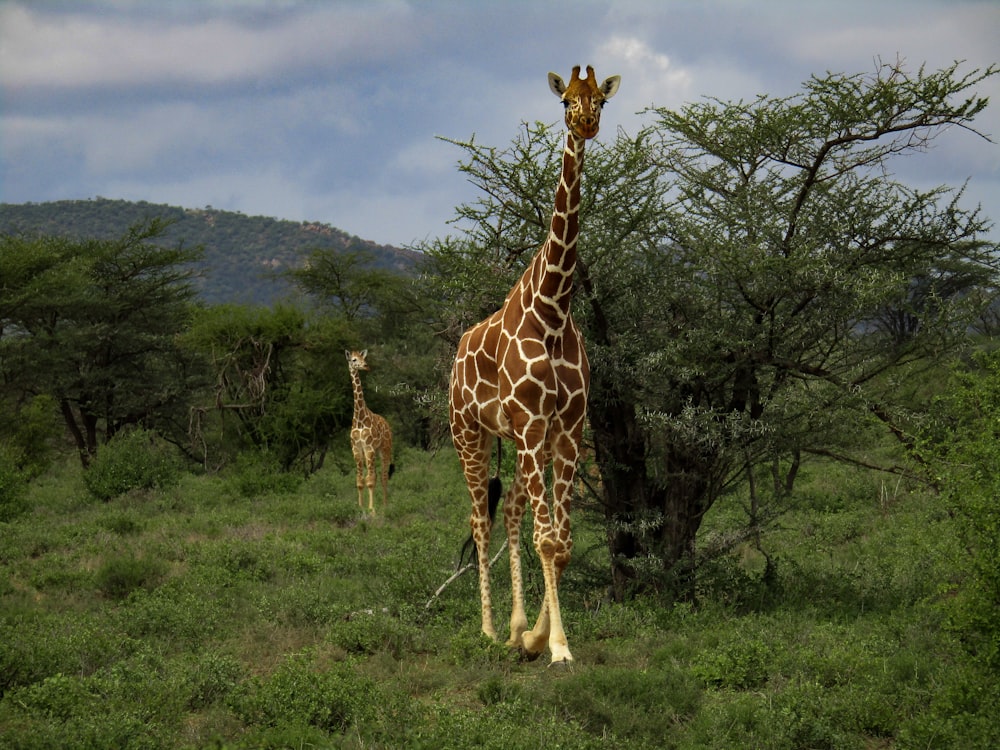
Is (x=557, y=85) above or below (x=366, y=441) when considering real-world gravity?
above

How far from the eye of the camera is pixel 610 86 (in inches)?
281

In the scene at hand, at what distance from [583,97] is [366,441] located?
13987 mm

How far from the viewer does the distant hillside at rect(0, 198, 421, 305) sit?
8619 cm

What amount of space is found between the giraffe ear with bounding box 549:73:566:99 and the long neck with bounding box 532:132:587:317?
328 mm

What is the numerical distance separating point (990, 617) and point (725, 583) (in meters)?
3.79

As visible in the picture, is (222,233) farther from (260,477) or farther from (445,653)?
(445,653)

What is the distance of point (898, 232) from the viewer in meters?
9.81

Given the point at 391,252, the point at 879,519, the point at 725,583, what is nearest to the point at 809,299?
the point at 725,583

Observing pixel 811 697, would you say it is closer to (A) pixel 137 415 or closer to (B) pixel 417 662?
(B) pixel 417 662

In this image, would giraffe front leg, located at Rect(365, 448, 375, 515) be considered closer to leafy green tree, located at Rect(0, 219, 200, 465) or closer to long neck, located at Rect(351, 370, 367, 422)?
long neck, located at Rect(351, 370, 367, 422)

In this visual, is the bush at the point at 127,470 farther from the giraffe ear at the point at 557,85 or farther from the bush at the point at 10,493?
the giraffe ear at the point at 557,85

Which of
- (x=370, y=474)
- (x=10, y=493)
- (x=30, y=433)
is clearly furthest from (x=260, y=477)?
(x=10, y=493)

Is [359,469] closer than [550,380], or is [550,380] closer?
[550,380]

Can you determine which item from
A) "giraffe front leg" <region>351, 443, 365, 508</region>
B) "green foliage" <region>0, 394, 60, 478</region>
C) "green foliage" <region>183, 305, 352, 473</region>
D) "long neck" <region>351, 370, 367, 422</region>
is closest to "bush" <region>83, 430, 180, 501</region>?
"green foliage" <region>0, 394, 60, 478</region>
